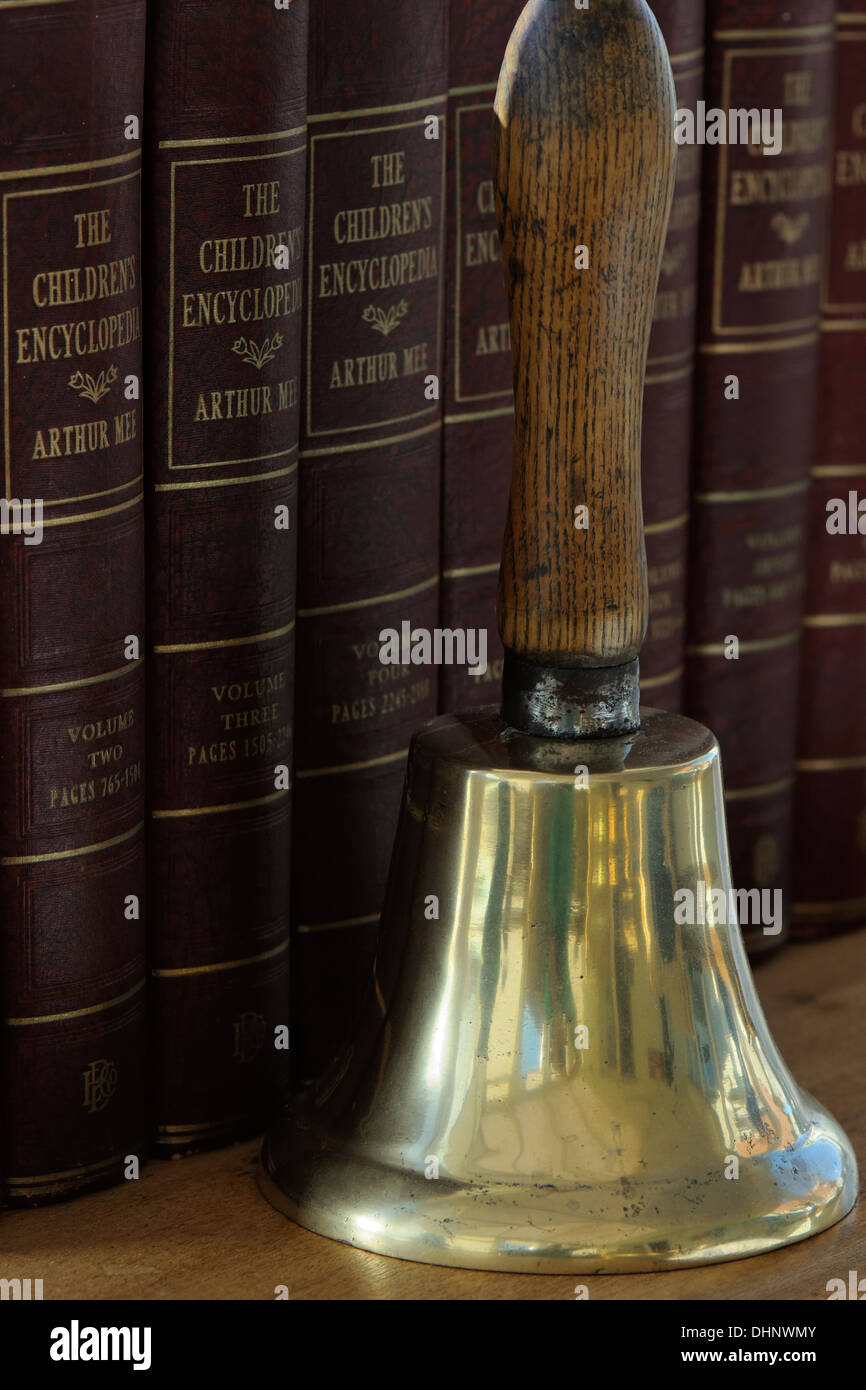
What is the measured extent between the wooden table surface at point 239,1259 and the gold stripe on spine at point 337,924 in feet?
0.30

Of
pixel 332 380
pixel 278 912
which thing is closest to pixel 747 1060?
pixel 278 912

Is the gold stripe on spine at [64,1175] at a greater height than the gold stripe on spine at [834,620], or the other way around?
the gold stripe on spine at [834,620]

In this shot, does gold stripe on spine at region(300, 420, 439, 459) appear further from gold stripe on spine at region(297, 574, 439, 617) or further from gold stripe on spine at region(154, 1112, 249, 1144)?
gold stripe on spine at region(154, 1112, 249, 1144)

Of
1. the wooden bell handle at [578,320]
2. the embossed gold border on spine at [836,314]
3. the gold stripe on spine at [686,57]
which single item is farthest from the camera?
the embossed gold border on spine at [836,314]

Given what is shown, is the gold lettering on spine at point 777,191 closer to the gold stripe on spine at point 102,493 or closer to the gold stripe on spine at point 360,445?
the gold stripe on spine at point 360,445

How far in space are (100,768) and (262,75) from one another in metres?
0.25

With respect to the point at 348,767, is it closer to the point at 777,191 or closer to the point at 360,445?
the point at 360,445

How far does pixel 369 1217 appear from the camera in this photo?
32.4 inches

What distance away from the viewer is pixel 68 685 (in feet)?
2.67

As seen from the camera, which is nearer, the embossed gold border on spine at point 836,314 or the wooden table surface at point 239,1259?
the wooden table surface at point 239,1259

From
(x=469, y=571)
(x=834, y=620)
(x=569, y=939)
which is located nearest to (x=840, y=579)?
(x=834, y=620)

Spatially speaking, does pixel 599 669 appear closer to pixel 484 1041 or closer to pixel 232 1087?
pixel 484 1041

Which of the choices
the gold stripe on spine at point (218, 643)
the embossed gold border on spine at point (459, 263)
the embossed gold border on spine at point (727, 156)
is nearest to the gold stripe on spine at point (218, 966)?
the gold stripe on spine at point (218, 643)

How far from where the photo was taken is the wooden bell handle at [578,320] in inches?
29.4
